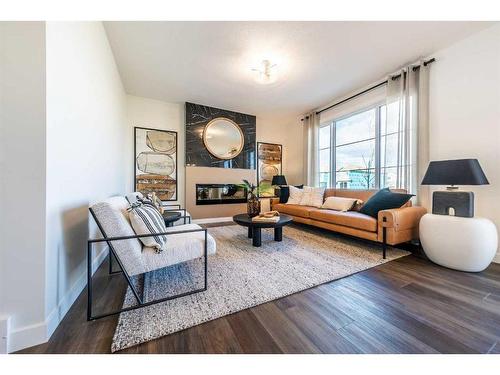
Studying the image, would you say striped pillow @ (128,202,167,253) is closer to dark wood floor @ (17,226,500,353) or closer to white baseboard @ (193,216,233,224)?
dark wood floor @ (17,226,500,353)

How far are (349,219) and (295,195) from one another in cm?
159

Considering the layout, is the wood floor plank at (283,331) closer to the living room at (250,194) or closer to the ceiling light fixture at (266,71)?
the living room at (250,194)

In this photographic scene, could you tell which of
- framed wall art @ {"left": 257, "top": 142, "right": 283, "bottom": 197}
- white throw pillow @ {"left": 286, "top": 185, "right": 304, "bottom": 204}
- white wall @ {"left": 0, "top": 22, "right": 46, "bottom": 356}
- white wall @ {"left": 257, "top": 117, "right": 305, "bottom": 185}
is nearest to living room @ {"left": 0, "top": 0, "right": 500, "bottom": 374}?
white wall @ {"left": 0, "top": 22, "right": 46, "bottom": 356}

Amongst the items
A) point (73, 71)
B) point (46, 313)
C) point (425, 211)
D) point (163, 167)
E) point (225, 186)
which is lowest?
point (46, 313)

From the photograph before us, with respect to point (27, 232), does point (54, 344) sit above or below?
below

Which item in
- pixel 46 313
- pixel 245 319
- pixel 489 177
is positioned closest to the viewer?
pixel 46 313

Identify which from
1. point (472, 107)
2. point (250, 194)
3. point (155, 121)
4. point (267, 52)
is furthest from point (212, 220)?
point (472, 107)

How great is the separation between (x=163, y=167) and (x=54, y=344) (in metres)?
3.57

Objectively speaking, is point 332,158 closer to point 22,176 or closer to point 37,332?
point 22,176

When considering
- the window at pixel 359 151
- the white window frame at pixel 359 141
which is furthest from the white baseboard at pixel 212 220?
the white window frame at pixel 359 141

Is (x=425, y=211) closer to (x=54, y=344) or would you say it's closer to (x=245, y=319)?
(x=245, y=319)

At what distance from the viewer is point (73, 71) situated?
1.46m
